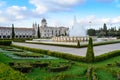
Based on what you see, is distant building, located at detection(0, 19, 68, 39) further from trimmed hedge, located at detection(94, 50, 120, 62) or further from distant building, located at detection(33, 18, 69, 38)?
trimmed hedge, located at detection(94, 50, 120, 62)

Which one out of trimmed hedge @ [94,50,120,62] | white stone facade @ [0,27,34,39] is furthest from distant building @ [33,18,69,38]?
trimmed hedge @ [94,50,120,62]

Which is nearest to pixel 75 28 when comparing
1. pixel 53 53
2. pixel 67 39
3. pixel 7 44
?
pixel 67 39

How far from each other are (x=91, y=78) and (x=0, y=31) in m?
77.3

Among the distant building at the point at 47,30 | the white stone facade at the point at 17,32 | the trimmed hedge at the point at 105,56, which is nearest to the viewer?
the trimmed hedge at the point at 105,56

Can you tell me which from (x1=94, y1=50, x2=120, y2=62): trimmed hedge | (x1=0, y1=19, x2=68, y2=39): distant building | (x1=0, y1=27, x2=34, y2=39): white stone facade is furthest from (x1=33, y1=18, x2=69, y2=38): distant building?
(x1=94, y1=50, x2=120, y2=62): trimmed hedge

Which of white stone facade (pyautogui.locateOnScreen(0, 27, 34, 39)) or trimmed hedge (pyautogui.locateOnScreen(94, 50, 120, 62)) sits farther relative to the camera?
white stone facade (pyautogui.locateOnScreen(0, 27, 34, 39))

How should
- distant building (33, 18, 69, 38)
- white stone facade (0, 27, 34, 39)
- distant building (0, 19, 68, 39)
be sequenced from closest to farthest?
white stone facade (0, 27, 34, 39), distant building (0, 19, 68, 39), distant building (33, 18, 69, 38)

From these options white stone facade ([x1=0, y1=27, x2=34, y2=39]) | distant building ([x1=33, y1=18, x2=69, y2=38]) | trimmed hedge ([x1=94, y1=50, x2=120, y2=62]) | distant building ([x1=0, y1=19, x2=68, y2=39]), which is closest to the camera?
trimmed hedge ([x1=94, y1=50, x2=120, y2=62])

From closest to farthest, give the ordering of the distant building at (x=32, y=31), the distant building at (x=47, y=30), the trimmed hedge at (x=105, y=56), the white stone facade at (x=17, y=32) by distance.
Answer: the trimmed hedge at (x=105, y=56)
the white stone facade at (x=17, y=32)
the distant building at (x=32, y=31)
the distant building at (x=47, y=30)

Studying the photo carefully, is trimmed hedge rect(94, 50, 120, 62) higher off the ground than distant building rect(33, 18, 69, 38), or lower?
lower

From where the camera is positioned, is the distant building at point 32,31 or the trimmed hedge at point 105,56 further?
the distant building at point 32,31

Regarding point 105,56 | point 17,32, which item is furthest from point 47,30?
point 105,56

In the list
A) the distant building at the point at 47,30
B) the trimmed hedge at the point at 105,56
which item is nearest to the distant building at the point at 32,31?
the distant building at the point at 47,30

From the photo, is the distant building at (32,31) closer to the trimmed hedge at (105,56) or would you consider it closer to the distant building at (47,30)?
the distant building at (47,30)
